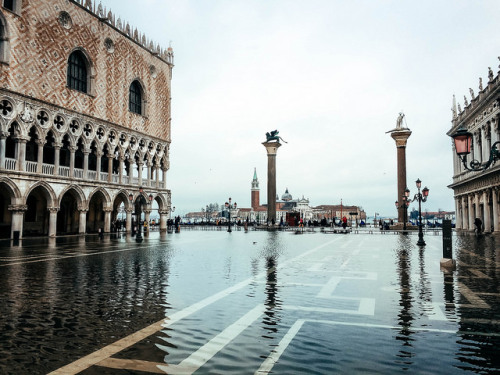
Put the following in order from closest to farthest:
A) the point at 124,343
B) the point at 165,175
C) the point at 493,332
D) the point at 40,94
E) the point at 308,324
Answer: the point at 124,343 < the point at 493,332 < the point at 308,324 < the point at 40,94 < the point at 165,175

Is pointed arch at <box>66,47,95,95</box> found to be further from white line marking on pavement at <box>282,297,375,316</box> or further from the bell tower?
the bell tower

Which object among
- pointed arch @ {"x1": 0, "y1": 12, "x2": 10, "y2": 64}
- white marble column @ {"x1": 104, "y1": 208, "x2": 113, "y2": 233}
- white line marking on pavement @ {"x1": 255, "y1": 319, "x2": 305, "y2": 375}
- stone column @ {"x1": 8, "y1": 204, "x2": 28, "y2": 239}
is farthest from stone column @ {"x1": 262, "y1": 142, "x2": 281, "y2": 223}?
white line marking on pavement @ {"x1": 255, "y1": 319, "x2": 305, "y2": 375}

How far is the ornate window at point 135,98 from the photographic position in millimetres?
40228

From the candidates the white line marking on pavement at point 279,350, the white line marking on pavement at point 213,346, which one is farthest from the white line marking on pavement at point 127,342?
the white line marking on pavement at point 279,350

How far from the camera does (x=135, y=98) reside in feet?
134

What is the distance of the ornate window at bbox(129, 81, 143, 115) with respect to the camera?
40.2 m

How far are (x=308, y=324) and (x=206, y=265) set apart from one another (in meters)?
7.25

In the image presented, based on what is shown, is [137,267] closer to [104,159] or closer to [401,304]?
[401,304]

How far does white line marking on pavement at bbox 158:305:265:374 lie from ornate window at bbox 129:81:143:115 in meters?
37.3

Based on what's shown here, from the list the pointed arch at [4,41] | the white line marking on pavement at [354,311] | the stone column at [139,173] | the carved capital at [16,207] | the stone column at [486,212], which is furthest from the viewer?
the stone column at [139,173]

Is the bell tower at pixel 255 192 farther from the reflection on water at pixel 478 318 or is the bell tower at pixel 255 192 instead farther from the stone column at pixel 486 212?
the reflection on water at pixel 478 318

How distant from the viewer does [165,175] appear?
4519 centimetres

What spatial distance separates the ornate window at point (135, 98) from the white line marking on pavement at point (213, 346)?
123 feet

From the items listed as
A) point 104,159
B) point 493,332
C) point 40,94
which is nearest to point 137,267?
point 493,332
